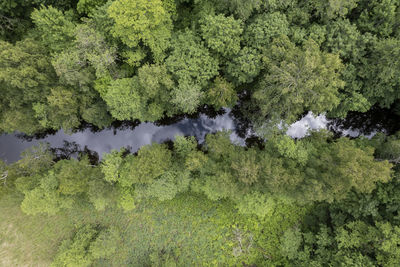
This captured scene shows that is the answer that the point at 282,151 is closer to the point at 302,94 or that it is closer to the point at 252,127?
the point at 302,94

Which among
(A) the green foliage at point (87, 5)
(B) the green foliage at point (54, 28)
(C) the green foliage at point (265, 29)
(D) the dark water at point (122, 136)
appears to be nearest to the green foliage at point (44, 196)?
(D) the dark water at point (122, 136)

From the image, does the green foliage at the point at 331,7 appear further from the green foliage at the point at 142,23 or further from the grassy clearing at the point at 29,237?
the grassy clearing at the point at 29,237

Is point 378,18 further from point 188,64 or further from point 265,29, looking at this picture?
point 188,64

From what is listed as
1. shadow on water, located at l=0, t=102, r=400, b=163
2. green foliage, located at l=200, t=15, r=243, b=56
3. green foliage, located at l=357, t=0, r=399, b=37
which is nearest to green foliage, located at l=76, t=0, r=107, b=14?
green foliage, located at l=200, t=15, r=243, b=56

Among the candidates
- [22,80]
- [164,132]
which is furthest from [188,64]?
[22,80]

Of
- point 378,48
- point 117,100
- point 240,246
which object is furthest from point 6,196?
point 378,48

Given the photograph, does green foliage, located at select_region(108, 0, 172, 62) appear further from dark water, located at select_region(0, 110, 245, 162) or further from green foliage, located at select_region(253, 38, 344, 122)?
dark water, located at select_region(0, 110, 245, 162)
